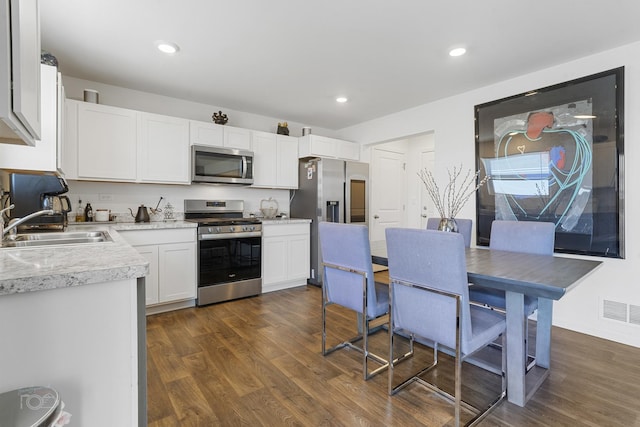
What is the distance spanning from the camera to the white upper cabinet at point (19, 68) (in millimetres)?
781

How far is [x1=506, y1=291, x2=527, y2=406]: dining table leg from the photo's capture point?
5.59 feet

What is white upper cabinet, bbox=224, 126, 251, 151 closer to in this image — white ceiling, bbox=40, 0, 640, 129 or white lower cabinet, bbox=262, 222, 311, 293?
white ceiling, bbox=40, 0, 640, 129

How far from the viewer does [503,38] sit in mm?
2389

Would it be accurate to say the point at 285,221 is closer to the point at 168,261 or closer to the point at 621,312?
the point at 168,261

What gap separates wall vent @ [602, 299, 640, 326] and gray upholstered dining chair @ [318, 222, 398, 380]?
76.5 inches

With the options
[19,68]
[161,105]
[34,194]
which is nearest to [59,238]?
[34,194]

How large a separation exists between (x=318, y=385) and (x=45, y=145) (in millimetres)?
2280

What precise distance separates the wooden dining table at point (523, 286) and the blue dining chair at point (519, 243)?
11cm

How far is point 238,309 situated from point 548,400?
2.66 metres

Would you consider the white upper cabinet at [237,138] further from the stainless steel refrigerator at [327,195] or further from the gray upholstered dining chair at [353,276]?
the gray upholstered dining chair at [353,276]

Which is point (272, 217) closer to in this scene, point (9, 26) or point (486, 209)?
point (486, 209)

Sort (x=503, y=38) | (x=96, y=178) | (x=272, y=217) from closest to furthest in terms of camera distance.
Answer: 1. (x=503, y=38)
2. (x=96, y=178)
3. (x=272, y=217)

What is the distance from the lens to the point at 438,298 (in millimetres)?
1580

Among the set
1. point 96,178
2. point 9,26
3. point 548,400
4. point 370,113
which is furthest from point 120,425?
point 370,113
